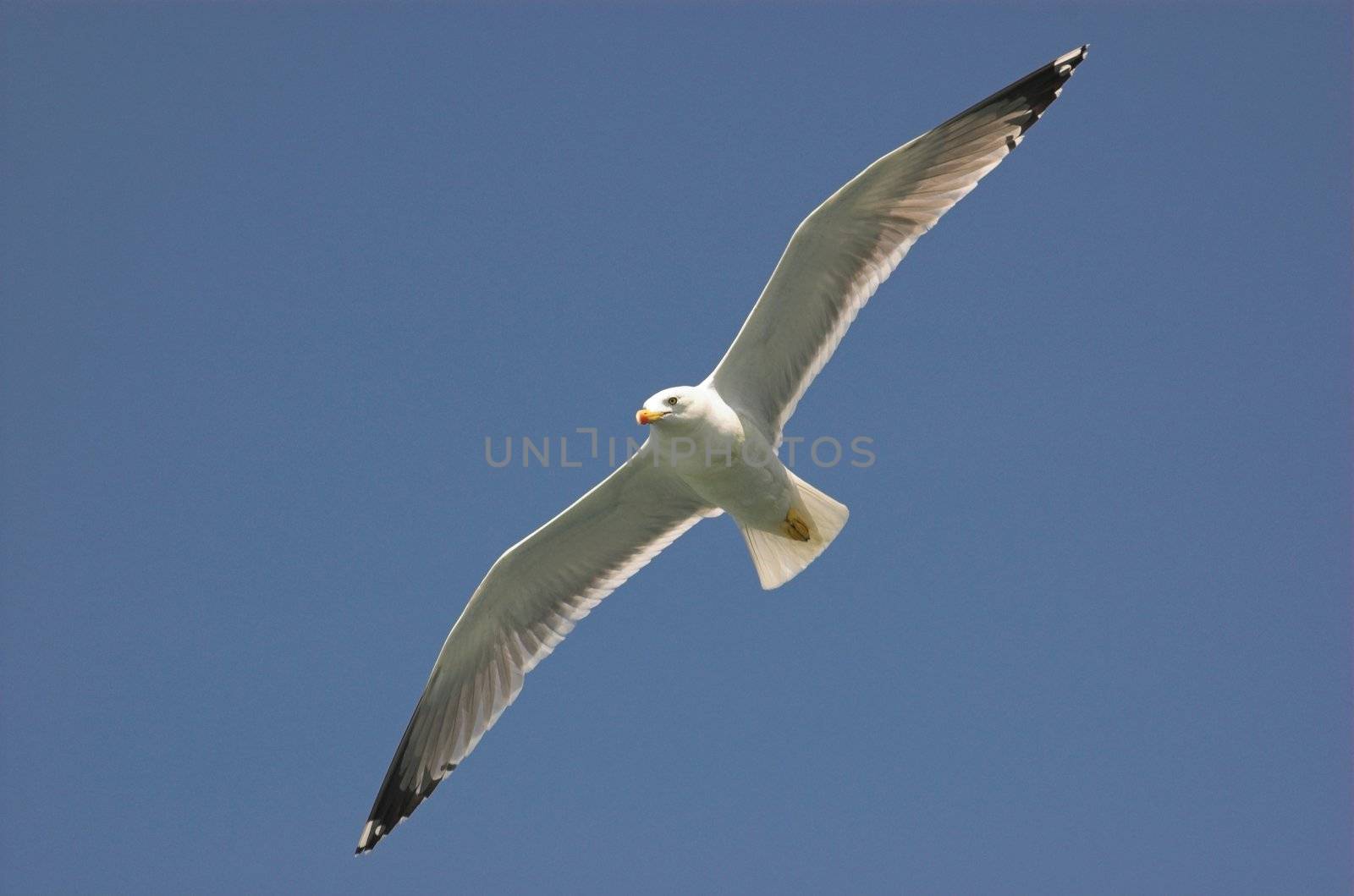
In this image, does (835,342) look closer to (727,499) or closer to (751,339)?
(751,339)

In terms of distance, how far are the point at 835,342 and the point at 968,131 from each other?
1.13 metres

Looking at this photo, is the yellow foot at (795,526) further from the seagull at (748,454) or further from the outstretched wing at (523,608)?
the outstretched wing at (523,608)

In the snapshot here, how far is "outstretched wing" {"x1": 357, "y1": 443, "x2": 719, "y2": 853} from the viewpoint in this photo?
707 cm

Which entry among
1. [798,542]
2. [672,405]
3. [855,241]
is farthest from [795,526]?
[855,241]

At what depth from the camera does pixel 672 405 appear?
6375 millimetres

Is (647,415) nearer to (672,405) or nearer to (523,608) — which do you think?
(672,405)

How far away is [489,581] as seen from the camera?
7.17m

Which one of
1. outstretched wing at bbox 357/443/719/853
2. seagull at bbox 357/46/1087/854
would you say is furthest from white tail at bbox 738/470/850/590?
outstretched wing at bbox 357/443/719/853

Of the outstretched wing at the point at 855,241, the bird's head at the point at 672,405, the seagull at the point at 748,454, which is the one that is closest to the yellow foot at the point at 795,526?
the seagull at the point at 748,454

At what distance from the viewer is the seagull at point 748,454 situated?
6562 millimetres

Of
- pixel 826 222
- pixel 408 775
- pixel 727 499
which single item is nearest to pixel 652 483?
pixel 727 499

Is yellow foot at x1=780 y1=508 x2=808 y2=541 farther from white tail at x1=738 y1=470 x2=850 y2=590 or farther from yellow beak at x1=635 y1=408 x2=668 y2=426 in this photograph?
yellow beak at x1=635 y1=408 x2=668 y2=426

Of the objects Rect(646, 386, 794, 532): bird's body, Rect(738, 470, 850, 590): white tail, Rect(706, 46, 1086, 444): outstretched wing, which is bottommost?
Rect(738, 470, 850, 590): white tail

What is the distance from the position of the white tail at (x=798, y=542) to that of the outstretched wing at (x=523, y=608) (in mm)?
338
